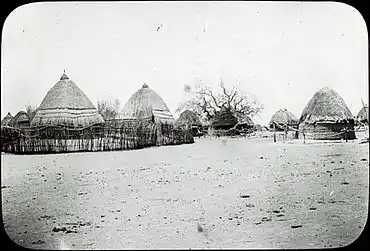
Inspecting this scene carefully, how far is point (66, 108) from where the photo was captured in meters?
1.46

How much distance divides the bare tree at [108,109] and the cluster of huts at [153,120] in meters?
0.02

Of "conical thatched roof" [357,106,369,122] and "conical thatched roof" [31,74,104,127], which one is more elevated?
"conical thatched roof" [31,74,104,127]

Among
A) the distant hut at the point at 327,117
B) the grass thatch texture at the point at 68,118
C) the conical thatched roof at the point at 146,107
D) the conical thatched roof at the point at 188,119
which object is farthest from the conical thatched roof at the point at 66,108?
the distant hut at the point at 327,117

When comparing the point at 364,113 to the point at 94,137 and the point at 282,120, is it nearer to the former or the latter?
the point at 282,120

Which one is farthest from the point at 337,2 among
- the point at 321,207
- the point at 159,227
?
the point at 159,227

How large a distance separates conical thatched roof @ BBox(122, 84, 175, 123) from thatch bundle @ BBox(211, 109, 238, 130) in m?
0.16

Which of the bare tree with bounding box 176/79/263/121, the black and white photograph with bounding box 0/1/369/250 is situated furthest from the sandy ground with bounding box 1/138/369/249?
the bare tree with bounding box 176/79/263/121

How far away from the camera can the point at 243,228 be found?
144cm

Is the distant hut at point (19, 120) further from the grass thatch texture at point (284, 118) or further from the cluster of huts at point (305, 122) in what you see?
the grass thatch texture at point (284, 118)

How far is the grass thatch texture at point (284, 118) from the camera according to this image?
4.95ft

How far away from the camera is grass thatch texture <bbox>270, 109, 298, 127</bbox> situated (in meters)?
1.51

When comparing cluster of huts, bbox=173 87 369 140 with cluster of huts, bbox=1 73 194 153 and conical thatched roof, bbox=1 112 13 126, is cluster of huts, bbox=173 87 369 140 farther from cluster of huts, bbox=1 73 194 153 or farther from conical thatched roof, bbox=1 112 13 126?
conical thatched roof, bbox=1 112 13 126

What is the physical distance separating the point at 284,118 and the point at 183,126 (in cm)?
38

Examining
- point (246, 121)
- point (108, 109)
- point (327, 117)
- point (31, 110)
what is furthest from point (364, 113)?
point (31, 110)
